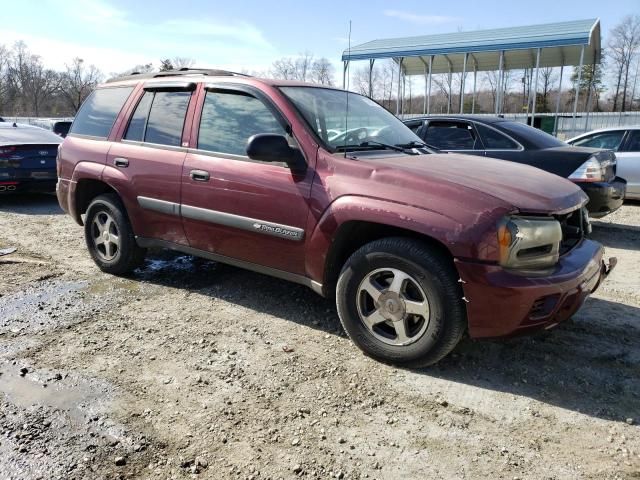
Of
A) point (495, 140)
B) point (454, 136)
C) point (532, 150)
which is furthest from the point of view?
point (454, 136)

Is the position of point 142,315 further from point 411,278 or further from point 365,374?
point 411,278

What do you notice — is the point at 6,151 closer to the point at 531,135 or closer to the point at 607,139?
the point at 531,135

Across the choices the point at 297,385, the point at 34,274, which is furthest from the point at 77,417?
the point at 34,274

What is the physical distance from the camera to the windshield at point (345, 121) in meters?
3.69

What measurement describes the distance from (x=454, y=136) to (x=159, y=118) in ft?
14.1

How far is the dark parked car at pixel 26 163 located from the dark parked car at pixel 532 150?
20.5 feet

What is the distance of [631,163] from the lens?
880 cm

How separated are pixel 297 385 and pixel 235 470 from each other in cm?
78

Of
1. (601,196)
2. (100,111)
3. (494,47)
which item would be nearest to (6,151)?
(100,111)

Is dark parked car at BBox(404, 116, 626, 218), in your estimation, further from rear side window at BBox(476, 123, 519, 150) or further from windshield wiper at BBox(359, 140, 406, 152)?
windshield wiper at BBox(359, 140, 406, 152)

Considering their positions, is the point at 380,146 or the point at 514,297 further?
the point at 380,146

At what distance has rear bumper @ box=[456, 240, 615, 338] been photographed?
Answer: 110 inches

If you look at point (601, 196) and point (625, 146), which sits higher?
point (625, 146)

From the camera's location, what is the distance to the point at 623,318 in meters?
4.04
